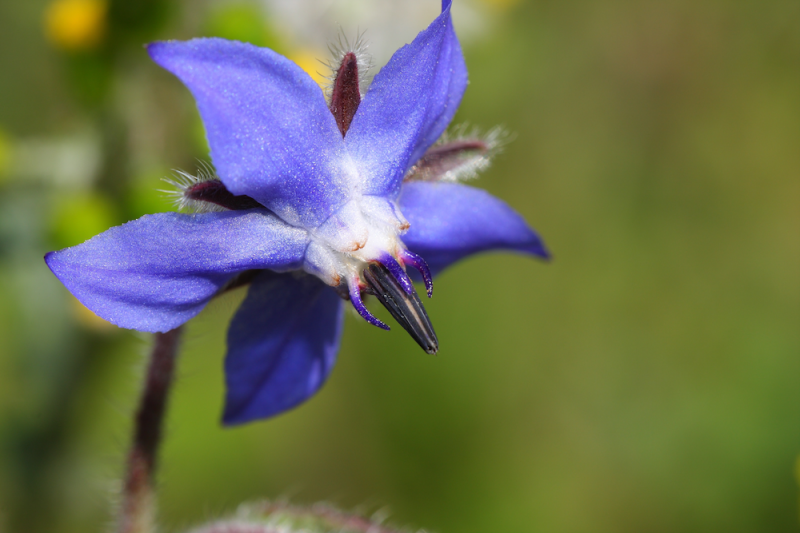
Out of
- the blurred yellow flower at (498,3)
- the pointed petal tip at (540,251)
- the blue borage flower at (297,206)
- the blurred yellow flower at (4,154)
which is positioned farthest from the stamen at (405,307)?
the blurred yellow flower at (498,3)

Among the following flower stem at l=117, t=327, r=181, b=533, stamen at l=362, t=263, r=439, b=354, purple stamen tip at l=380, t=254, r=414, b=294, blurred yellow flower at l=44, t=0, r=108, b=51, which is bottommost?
flower stem at l=117, t=327, r=181, b=533

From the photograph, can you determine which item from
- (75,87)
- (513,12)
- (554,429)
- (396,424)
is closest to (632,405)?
(554,429)

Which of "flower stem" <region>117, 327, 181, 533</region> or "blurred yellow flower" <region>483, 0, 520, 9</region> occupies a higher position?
"blurred yellow flower" <region>483, 0, 520, 9</region>

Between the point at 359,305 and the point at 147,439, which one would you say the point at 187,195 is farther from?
the point at 147,439

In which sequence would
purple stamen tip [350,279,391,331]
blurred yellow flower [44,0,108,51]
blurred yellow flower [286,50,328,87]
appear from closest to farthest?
purple stamen tip [350,279,391,331] → blurred yellow flower [44,0,108,51] → blurred yellow flower [286,50,328,87]

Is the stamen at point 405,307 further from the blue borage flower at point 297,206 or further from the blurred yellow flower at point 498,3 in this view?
the blurred yellow flower at point 498,3

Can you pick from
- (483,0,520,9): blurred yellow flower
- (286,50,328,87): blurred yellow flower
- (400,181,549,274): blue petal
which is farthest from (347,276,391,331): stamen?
(483,0,520,9): blurred yellow flower

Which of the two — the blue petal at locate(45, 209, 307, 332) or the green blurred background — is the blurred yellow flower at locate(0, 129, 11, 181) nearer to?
the green blurred background

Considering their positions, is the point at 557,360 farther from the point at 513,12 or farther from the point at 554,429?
the point at 513,12
